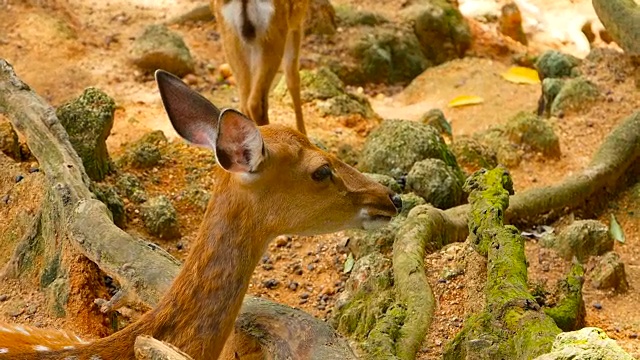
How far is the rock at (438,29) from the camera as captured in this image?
1177 cm

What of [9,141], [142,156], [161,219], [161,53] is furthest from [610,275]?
[161,53]

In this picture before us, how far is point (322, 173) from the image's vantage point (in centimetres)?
435

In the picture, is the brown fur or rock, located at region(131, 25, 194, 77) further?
rock, located at region(131, 25, 194, 77)

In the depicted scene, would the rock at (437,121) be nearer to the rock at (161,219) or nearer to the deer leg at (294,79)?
the deer leg at (294,79)

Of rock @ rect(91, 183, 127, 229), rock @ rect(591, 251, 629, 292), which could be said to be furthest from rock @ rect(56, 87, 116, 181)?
rock @ rect(591, 251, 629, 292)

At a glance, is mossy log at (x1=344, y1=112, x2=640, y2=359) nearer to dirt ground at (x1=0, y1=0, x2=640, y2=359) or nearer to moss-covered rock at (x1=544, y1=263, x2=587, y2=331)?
dirt ground at (x1=0, y1=0, x2=640, y2=359)

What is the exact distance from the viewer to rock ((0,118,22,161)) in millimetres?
6480

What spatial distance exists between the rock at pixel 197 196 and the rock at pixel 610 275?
280cm

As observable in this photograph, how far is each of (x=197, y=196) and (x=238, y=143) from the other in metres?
3.50


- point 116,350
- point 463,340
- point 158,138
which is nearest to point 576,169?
point 158,138

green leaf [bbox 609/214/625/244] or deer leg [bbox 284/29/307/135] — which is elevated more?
deer leg [bbox 284/29/307/135]

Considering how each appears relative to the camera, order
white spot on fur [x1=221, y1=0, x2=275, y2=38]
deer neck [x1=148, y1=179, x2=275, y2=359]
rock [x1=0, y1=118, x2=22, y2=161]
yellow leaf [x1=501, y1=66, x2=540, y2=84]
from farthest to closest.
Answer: yellow leaf [x1=501, y1=66, x2=540, y2=84], white spot on fur [x1=221, y1=0, x2=275, y2=38], rock [x1=0, y1=118, x2=22, y2=161], deer neck [x1=148, y1=179, x2=275, y2=359]

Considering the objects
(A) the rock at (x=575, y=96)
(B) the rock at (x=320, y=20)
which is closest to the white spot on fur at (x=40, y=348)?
(A) the rock at (x=575, y=96)

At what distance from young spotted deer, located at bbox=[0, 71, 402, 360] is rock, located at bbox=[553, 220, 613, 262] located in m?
2.48
